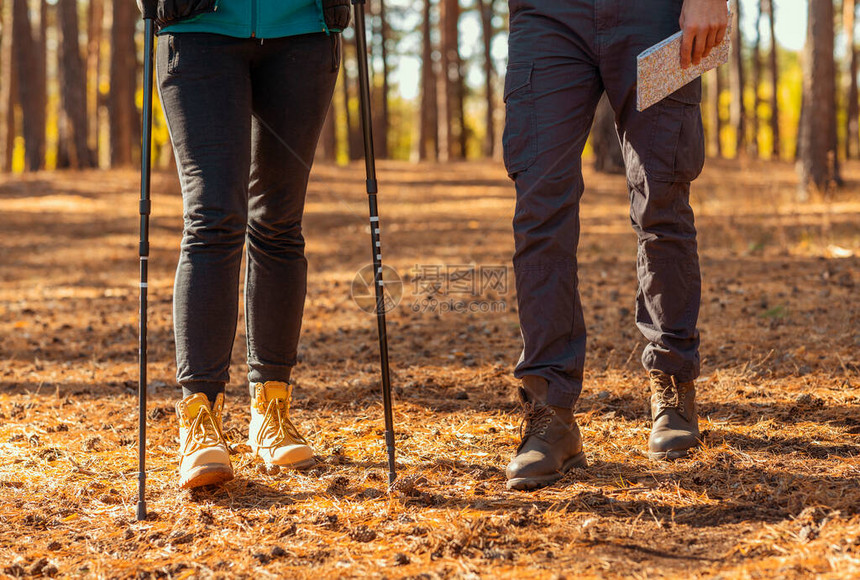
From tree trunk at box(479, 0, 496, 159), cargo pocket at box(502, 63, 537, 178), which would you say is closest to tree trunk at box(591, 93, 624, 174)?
cargo pocket at box(502, 63, 537, 178)

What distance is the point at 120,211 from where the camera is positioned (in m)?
11.6

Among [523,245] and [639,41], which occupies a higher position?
[639,41]

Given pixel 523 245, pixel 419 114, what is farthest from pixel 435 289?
pixel 419 114

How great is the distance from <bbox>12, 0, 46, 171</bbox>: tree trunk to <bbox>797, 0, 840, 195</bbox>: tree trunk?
50.3 feet

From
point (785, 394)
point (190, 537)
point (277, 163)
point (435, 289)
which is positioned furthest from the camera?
point (435, 289)

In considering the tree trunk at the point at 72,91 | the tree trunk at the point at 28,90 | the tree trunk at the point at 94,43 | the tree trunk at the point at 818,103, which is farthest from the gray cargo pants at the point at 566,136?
the tree trunk at the point at 94,43

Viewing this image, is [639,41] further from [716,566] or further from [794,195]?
[794,195]

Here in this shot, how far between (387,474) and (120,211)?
33.4ft

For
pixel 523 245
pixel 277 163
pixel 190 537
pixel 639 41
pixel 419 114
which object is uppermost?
pixel 419 114

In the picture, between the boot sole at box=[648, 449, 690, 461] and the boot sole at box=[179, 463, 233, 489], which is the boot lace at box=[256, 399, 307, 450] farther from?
the boot sole at box=[648, 449, 690, 461]

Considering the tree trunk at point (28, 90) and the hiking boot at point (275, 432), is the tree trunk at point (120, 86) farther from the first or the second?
the hiking boot at point (275, 432)
